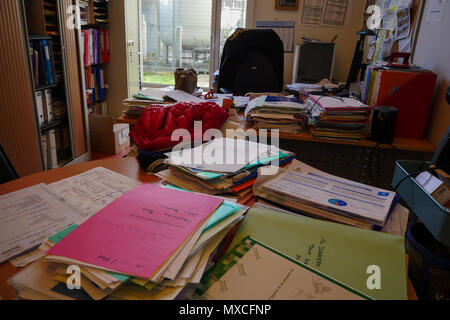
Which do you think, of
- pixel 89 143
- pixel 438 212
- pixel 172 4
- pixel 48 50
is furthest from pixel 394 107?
pixel 172 4

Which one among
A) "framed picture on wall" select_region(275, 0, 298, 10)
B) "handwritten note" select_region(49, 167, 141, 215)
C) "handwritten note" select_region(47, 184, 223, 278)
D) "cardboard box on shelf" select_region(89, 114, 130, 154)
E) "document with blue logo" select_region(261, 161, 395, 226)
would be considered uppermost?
"framed picture on wall" select_region(275, 0, 298, 10)

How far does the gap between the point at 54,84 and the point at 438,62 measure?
2.79m

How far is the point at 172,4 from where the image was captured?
4.02 meters

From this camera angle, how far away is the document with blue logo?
0.80m

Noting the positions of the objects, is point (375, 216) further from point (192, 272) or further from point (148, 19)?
point (148, 19)

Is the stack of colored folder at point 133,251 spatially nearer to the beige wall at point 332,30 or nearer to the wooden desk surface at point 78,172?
the wooden desk surface at point 78,172

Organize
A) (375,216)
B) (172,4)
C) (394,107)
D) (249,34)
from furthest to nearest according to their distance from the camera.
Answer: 1. (172,4)
2. (249,34)
3. (394,107)
4. (375,216)

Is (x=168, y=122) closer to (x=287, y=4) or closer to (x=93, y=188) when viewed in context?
(x=93, y=188)

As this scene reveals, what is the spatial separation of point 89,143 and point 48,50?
1.01 metres

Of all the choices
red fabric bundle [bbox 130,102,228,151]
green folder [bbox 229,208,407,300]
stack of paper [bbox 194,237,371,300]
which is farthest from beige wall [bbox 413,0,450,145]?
stack of paper [bbox 194,237,371,300]

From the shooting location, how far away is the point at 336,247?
0.67 meters

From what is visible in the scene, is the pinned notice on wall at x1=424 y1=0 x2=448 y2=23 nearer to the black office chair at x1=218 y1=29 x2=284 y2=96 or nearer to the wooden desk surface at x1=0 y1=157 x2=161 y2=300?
the black office chair at x1=218 y1=29 x2=284 y2=96

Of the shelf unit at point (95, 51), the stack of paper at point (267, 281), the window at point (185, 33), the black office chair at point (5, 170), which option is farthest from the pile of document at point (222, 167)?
the window at point (185, 33)
